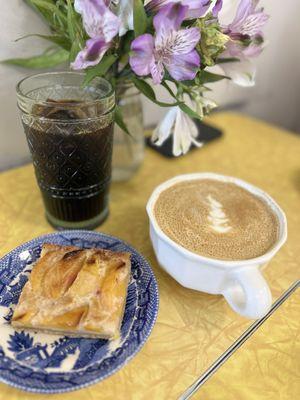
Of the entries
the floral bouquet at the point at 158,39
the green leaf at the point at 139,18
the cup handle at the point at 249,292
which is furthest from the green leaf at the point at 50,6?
the cup handle at the point at 249,292

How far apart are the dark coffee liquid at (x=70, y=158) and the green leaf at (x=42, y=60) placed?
10 centimetres

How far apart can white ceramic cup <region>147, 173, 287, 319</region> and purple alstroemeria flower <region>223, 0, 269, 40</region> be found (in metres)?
0.24

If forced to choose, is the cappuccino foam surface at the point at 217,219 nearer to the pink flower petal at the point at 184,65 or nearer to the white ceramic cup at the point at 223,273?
the white ceramic cup at the point at 223,273

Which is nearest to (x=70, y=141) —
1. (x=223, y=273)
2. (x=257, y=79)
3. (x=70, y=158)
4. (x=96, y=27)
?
(x=70, y=158)

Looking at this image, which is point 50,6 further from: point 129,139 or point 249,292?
point 249,292

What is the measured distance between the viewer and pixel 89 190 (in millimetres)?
501

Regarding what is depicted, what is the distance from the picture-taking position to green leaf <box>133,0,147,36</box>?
39 cm


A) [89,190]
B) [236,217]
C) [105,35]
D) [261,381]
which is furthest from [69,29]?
[261,381]

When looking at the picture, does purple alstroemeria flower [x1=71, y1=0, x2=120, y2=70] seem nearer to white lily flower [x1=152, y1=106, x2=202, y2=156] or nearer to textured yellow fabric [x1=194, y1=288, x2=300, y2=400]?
white lily flower [x1=152, y1=106, x2=202, y2=156]

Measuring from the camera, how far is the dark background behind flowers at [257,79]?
21.3 inches

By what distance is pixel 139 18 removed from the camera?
401 mm

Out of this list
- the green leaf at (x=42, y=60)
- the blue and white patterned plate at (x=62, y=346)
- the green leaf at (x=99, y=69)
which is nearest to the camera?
the blue and white patterned plate at (x=62, y=346)

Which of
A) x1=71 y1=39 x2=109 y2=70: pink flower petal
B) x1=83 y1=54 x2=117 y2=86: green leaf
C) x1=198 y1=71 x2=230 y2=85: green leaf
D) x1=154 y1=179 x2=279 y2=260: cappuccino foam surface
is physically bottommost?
x1=154 y1=179 x2=279 y2=260: cappuccino foam surface

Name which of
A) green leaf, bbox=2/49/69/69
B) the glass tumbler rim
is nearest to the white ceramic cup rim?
the glass tumbler rim
